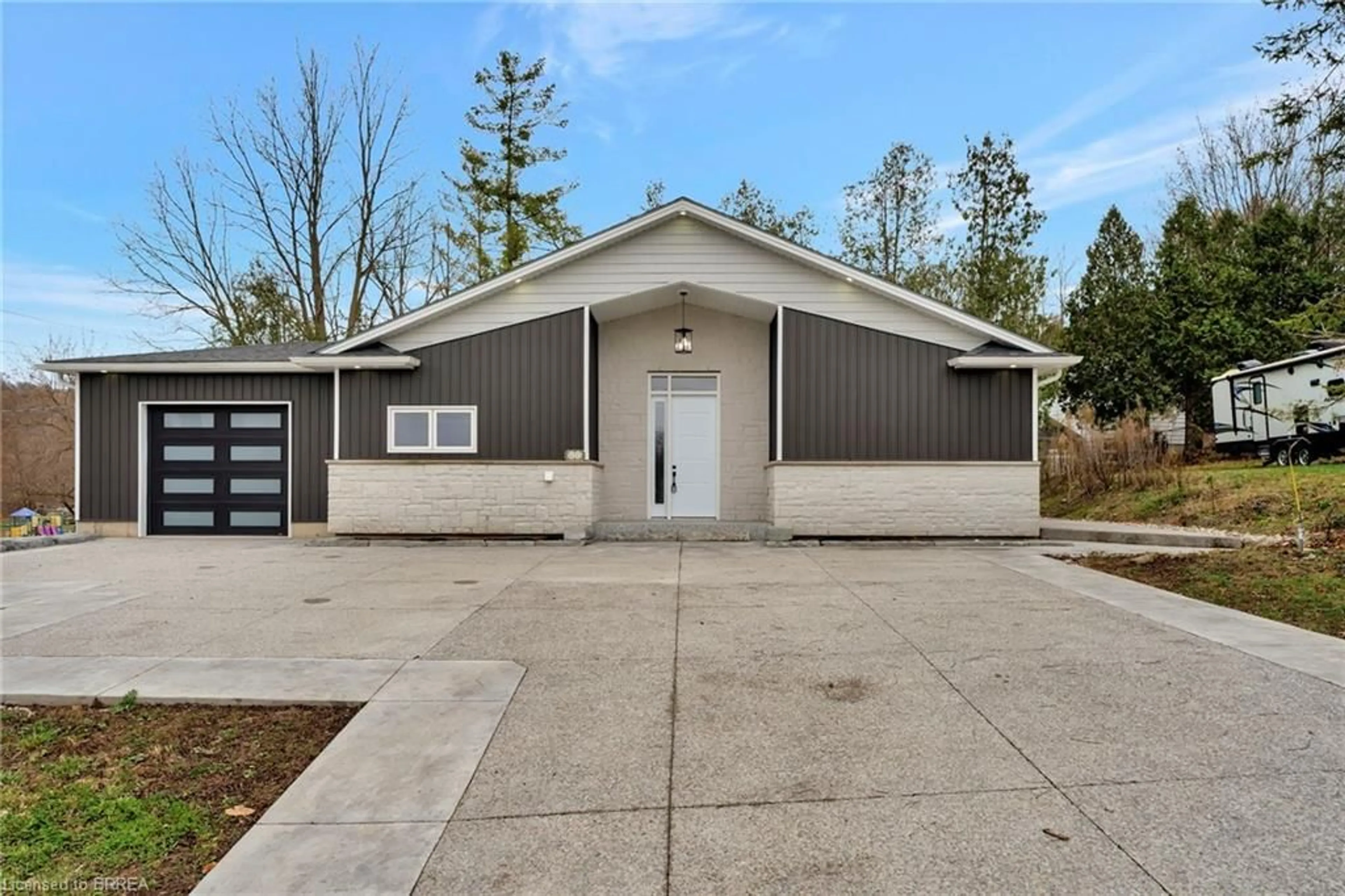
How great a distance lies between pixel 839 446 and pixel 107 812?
10122 millimetres

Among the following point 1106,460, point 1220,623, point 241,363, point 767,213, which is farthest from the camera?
point 767,213

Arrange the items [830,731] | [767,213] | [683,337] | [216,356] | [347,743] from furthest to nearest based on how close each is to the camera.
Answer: [767,213], [216,356], [683,337], [830,731], [347,743]

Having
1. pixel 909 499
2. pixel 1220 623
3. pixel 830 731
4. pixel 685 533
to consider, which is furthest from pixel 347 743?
pixel 909 499

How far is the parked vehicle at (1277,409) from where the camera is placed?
13.6 meters

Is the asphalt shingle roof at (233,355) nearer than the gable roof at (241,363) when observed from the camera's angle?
No

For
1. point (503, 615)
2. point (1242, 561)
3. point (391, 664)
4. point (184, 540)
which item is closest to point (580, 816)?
point (391, 664)

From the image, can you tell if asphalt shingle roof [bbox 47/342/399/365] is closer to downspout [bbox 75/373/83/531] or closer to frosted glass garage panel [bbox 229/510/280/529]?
downspout [bbox 75/373/83/531]

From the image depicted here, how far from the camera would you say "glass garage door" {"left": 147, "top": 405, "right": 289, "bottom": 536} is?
12.0 metres

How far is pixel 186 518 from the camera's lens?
1205 centimetres

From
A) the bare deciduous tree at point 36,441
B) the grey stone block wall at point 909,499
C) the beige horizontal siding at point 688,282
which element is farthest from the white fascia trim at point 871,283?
the bare deciduous tree at point 36,441

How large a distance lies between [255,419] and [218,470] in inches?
45.9

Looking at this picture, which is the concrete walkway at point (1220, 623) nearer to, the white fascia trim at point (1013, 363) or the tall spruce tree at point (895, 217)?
the white fascia trim at point (1013, 363)

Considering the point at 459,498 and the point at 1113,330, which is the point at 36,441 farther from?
the point at 1113,330

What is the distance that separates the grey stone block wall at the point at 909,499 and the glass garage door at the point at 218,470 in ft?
29.4
